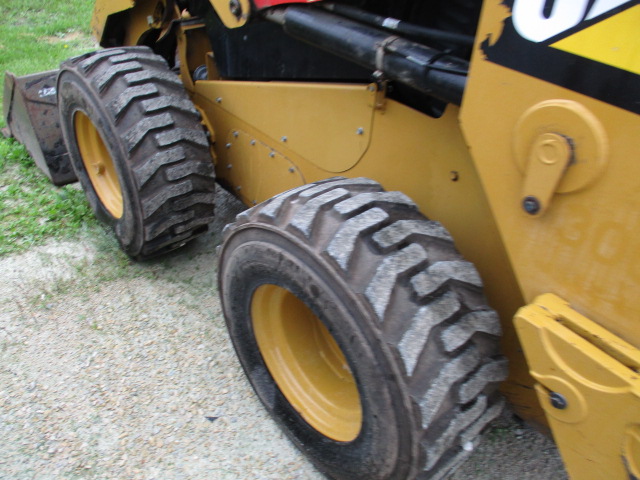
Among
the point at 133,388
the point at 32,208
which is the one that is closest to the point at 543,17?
the point at 133,388

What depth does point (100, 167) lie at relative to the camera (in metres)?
2.95

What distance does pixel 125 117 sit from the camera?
236 centimetres

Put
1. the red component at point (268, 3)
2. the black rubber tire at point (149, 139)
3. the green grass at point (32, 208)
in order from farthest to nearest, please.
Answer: the green grass at point (32, 208), the black rubber tire at point (149, 139), the red component at point (268, 3)

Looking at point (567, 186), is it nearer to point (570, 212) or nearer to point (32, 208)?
point (570, 212)

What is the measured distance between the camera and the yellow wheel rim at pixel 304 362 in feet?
6.11

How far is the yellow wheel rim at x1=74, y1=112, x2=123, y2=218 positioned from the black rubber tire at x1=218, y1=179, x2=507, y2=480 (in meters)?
1.61

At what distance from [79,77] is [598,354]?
7.82ft

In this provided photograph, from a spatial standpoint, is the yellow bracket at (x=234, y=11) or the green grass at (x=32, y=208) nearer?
the yellow bracket at (x=234, y=11)

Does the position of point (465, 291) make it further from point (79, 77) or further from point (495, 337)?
point (79, 77)

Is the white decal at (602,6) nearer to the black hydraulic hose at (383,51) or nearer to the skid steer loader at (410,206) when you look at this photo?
the skid steer loader at (410,206)

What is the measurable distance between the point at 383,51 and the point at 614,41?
70cm

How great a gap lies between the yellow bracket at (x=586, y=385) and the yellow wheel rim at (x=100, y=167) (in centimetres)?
230

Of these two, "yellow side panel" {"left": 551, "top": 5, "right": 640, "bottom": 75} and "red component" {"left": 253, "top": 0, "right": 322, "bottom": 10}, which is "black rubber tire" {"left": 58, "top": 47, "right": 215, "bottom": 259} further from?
"yellow side panel" {"left": 551, "top": 5, "right": 640, "bottom": 75}

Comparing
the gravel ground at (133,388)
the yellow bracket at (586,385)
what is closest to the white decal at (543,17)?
the yellow bracket at (586,385)
